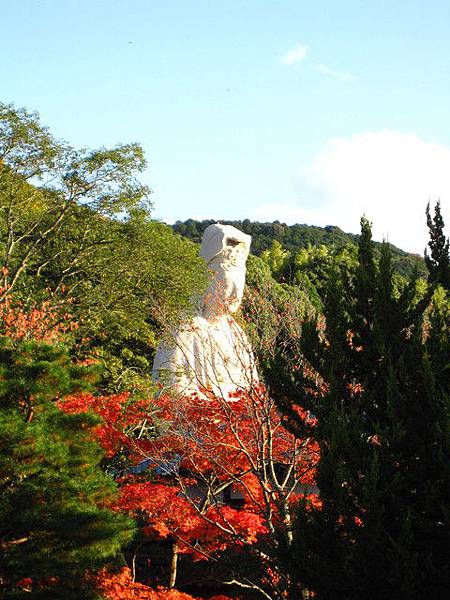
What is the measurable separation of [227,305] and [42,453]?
286 inches

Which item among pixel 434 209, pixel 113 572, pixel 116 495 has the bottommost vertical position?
pixel 113 572

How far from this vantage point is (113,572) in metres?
7.87

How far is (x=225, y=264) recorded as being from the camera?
14742 mm

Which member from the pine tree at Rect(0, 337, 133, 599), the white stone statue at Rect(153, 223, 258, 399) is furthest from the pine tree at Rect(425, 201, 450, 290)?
the white stone statue at Rect(153, 223, 258, 399)

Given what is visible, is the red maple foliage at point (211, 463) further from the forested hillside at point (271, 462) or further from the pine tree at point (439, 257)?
the pine tree at point (439, 257)

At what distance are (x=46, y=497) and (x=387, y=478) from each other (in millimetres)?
3689

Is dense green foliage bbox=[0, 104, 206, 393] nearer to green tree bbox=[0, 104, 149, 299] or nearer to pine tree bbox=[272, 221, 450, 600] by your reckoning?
green tree bbox=[0, 104, 149, 299]

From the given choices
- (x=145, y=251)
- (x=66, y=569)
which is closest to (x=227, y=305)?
(x=145, y=251)

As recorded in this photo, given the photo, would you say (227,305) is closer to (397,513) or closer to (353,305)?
(353,305)

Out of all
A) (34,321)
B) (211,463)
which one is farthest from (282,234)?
(211,463)

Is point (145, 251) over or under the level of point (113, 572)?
over

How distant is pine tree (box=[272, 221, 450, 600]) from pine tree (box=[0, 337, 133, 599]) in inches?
94.1

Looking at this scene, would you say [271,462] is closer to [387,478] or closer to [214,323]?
[387,478]

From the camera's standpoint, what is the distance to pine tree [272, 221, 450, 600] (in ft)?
18.2
